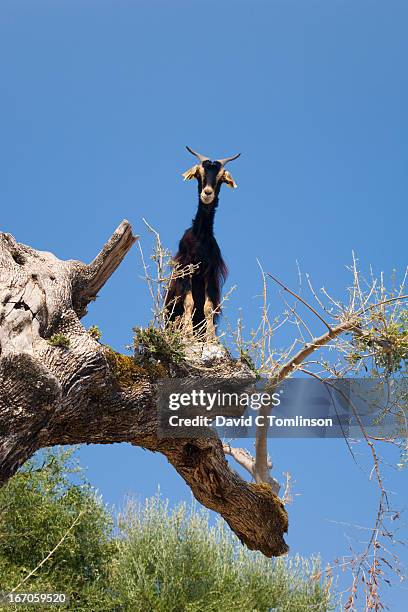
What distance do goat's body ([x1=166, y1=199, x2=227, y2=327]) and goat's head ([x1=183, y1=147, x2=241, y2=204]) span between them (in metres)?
0.26

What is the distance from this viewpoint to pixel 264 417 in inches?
400

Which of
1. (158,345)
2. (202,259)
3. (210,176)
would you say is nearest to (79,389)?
(158,345)

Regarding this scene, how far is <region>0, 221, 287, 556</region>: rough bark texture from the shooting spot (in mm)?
6812

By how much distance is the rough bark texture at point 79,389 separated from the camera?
681 cm

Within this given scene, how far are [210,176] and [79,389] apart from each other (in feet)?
15.2

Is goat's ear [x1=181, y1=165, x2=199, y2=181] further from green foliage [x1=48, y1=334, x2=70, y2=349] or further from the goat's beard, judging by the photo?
green foliage [x1=48, y1=334, x2=70, y2=349]

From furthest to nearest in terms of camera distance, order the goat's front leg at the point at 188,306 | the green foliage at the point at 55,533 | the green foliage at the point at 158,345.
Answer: the green foliage at the point at 55,533
the goat's front leg at the point at 188,306
the green foliage at the point at 158,345

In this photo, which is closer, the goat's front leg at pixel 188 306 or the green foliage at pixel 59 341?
the green foliage at pixel 59 341

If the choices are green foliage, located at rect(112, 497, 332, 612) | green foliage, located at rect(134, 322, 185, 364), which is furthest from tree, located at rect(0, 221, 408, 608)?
green foliage, located at rect(112, 497, 332, 612)

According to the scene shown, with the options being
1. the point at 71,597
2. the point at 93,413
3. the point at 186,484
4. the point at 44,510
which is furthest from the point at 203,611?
the point at 93,413

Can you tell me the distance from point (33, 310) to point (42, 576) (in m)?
6.07

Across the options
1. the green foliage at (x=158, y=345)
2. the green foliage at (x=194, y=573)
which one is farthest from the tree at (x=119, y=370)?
the green foliage at (x=194, y=573)

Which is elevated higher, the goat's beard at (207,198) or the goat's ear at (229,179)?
the goat's ear at (229,179)

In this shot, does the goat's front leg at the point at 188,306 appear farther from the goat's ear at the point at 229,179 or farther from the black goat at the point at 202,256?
Result: the goat's ear at the point at 229,179
